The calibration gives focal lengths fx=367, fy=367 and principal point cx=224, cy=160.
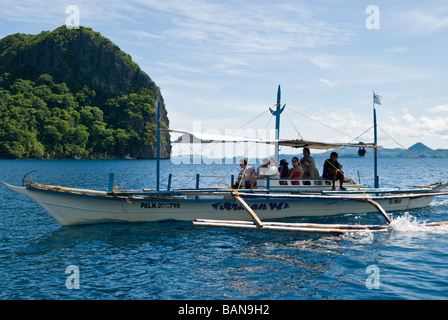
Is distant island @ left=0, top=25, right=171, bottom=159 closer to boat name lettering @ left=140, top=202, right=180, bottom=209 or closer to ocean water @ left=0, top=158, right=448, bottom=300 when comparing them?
boat name lettering @ left=140, top=202, right=180, bottom=209

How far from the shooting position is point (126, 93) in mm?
196750

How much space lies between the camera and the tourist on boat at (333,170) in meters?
18.5

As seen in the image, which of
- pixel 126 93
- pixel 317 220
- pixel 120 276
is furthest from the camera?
pixel 126 93

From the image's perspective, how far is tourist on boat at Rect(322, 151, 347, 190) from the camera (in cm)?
1845

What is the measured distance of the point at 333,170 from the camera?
18.9 m

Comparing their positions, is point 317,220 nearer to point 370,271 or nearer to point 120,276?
point 370,271

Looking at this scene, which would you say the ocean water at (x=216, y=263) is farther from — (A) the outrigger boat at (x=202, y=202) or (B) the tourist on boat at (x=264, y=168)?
(B) the tourist on boat at (x=264, y=168)

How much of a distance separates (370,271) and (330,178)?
8.83 m

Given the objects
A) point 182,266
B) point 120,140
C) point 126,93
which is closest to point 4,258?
point 182,266

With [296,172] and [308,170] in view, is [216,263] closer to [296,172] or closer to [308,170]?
[296,172]

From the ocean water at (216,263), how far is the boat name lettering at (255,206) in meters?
1.09

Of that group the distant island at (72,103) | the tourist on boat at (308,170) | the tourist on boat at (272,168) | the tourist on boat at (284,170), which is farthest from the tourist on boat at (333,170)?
the distant island at (72,103)
